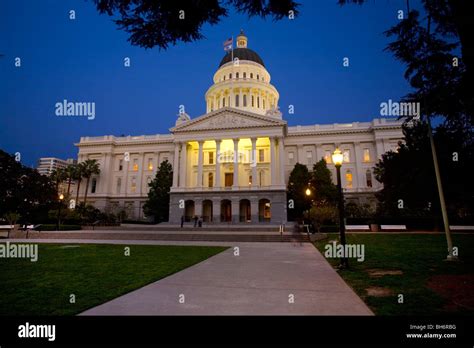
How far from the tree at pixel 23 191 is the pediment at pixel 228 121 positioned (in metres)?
22.5

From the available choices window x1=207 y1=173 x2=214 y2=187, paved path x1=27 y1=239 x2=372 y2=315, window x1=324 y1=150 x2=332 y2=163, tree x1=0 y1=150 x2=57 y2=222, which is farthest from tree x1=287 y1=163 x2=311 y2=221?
tree x1=0 y1=150 x2=57 y2=222

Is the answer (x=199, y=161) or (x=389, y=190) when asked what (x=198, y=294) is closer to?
(x=389, y=190)

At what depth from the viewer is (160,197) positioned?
155ft

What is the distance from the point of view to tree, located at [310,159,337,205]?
4031 cm

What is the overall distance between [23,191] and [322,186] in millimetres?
44482

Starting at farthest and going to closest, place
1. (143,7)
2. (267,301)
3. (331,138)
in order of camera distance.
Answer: (331,138)
(143,7)
(267,301)

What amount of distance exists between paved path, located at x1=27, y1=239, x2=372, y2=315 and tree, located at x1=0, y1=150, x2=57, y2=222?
41.4 metres

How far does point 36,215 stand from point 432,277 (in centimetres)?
4891

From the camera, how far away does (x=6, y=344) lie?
3.29 meters

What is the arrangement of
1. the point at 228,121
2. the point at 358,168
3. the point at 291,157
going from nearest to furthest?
the point at 228,121 < the point at 358,168 < the point at 291,157

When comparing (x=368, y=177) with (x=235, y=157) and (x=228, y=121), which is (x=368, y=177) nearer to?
(x=235, y=157)

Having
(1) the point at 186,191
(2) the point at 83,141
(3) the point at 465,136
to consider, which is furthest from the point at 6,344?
(2) the point at 83,141

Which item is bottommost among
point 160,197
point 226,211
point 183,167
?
point 226,211

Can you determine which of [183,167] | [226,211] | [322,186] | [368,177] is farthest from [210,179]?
[368,177]
